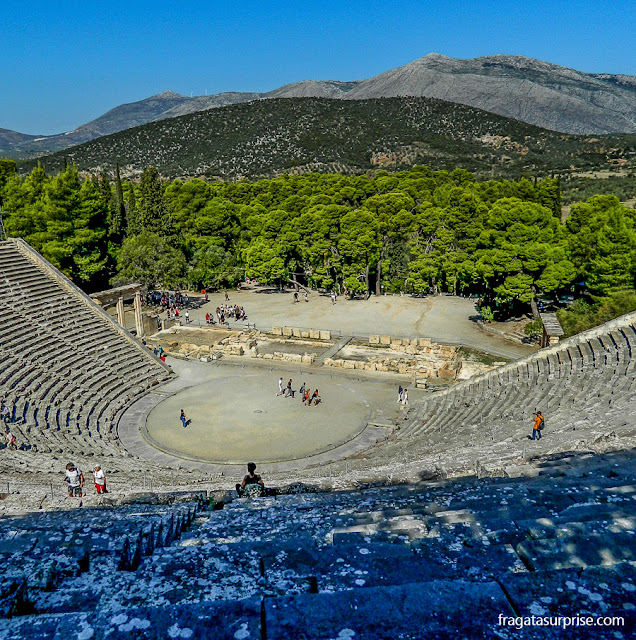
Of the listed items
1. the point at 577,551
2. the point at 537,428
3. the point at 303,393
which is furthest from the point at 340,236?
the point at 577,551

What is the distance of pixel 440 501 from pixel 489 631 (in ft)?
13.1

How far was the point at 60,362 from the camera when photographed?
2166 cm

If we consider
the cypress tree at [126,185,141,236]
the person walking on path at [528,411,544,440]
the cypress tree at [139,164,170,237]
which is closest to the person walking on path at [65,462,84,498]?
the person walking on path at [528,411,544,440]

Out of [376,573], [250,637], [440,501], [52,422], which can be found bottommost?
[52,422]

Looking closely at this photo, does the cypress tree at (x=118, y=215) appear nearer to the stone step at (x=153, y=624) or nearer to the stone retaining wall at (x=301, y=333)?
the stone retaining wall at (x=301, y=333)

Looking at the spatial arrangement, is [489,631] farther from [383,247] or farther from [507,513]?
[383,247]

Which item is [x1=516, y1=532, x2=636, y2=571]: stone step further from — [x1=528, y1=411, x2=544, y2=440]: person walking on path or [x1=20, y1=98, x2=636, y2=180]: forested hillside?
[x1=20, y1=98, x2=636, y2=180]: forested hillside

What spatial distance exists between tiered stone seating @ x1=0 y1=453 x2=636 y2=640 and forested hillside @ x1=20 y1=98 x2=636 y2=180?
277 ft

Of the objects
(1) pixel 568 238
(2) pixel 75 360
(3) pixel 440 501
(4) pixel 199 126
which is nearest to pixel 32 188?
(2) pixel 75 360

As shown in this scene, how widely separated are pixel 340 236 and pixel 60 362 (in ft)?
82.4

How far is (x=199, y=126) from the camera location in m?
117
